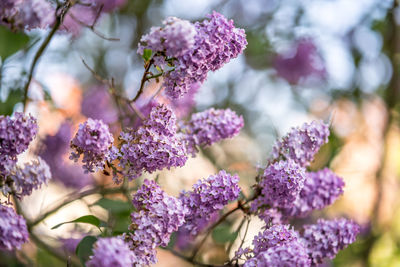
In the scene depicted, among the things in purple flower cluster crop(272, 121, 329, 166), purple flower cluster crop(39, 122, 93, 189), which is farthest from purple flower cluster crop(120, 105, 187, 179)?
purple flower cluster crop(39, 122, 93, 189)

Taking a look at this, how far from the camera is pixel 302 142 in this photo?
92cm

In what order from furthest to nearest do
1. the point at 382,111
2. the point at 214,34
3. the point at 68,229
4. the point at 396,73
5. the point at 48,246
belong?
the point at 382,111 < the point at 396,73 < the point at 68,229 < the point at 48,246 < the point at 214,34

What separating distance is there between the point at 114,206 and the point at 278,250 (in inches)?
16.0

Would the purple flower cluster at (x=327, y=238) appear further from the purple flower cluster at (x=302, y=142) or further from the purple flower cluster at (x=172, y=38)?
the purple flower cluster at (x=172, y=38)

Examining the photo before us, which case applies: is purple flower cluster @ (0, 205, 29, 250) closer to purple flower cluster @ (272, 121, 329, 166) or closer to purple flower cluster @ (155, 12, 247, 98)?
purple flower cluster @ (155, 12, 247, 98)

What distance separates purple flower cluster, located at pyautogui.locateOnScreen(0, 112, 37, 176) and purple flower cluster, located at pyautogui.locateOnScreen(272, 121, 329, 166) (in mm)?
456

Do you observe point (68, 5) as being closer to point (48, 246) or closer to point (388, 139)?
point (48, 246)

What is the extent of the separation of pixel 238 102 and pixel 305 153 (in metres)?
1.11

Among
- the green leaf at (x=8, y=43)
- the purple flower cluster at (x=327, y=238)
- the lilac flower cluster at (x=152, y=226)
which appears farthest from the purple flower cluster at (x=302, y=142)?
the green leaf at (x=8, y=43)

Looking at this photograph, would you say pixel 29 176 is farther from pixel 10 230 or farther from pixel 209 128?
pixel 209 128

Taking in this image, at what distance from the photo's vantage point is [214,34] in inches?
30.5

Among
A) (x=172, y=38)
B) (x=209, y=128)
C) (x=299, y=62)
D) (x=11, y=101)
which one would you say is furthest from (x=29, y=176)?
(x=299, y=62)

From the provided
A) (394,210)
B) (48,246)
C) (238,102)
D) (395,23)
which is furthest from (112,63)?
(394,210)

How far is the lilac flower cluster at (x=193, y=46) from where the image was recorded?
28.3 inches
